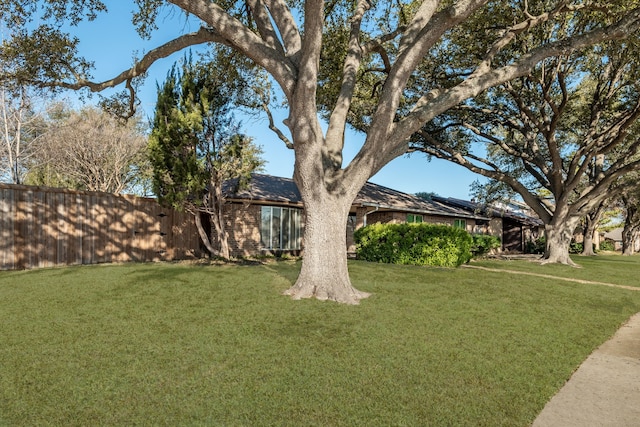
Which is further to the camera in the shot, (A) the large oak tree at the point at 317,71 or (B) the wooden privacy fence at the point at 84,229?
(B) the wooden privacy fence at the point at 84,229

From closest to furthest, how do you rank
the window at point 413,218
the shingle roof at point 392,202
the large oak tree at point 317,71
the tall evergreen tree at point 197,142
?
the large oak tree at point 317,71
the tall evergreen tree at point 197,142
the shingle roof at point 392,202
the window at point 413,218

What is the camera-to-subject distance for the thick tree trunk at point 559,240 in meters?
18.1

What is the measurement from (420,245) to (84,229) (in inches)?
447

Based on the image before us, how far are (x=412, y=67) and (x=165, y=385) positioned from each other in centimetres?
657

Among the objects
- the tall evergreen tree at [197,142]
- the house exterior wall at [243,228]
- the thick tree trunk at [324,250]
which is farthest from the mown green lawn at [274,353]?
the house exterior wall at [243,228]

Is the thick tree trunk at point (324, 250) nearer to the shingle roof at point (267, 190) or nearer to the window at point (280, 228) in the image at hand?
the shingle roof at point (267, 190)

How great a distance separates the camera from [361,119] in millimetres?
17547

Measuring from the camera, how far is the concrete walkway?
330 centimetres


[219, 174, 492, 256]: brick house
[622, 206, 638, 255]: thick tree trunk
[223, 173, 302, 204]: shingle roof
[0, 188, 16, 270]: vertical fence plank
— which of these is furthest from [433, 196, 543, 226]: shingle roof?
[0, 188, 16, 270]: vertical fence plank

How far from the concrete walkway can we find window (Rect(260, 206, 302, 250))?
13693 mm

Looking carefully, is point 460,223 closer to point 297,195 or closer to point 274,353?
point 297,195

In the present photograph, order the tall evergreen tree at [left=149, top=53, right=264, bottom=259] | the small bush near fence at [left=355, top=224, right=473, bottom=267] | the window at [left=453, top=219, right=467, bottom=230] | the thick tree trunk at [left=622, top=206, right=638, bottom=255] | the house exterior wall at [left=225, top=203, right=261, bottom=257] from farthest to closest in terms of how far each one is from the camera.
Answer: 1. the thick tree trunk at [left=622, top=206, right=638, bottom=255]
2. the window at [left=453, top=219, right=467, bottom=230]
3. the house exterior wall at [left=225, top=203, right=261, bottom=257]
4. the small bush near fence at [left=355, top=224, right=473, bottom=267]
5. the tall evergreen tree at [left=149, top=53, right=264, bottom=259]

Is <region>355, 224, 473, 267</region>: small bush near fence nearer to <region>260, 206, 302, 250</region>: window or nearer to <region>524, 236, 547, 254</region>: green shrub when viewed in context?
<region>260, 206, 302, 250</region>: window

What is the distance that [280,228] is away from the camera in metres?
18.0
